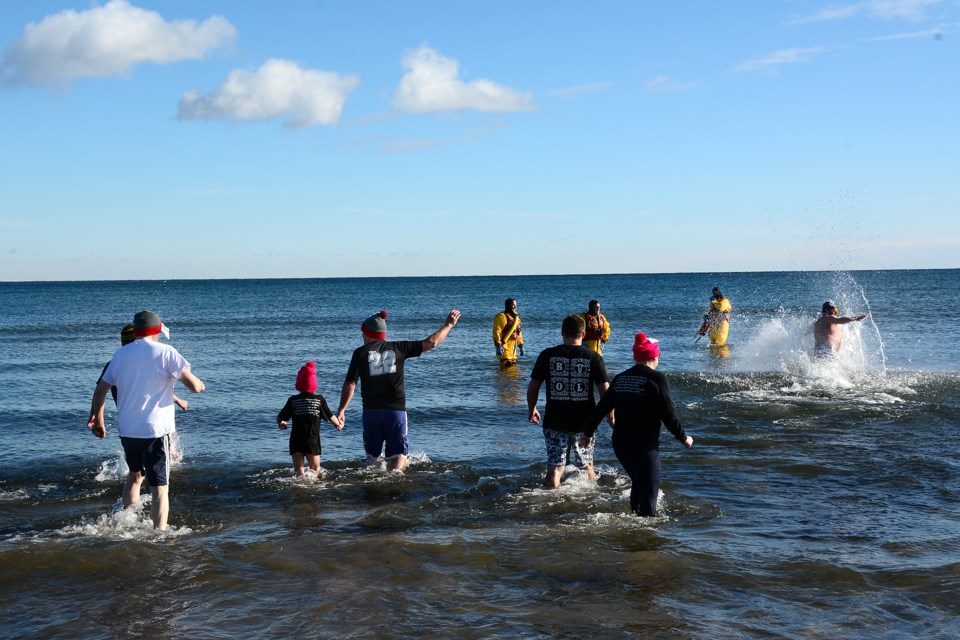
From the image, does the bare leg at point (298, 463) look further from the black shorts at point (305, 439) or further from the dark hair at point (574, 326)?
the dark hair at point (574, 326)

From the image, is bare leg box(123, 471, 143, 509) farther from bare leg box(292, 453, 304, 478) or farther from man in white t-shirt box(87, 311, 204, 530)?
bare leg box(292, 453, 304, 478)

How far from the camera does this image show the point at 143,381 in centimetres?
671

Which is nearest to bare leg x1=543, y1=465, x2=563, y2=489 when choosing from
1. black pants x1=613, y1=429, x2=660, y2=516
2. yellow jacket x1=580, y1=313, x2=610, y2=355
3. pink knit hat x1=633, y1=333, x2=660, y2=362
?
black pants x1=613, y1=429, x2=660, y2=516

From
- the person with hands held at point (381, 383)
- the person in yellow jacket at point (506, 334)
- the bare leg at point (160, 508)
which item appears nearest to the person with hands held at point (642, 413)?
the person with hands held at point (381, 383)

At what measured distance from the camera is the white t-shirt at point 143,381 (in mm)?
6680

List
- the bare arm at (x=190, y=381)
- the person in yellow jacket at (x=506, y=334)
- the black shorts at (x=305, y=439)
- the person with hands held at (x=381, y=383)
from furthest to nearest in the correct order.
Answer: the person in yellow jacket at (x=506, y=334)
the black shorts at (x=305, y=439)
the person with hands held at (x=381, y=383)
the bare arm at (x=190, y=381)

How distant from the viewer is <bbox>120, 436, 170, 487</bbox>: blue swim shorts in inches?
268

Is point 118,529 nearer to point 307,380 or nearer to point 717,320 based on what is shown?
point 307,380

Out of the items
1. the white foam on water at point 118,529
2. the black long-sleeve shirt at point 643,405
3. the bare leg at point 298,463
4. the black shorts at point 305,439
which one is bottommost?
the white foam on water at point 118,529

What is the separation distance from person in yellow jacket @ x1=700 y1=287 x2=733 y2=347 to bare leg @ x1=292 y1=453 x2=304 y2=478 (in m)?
16.6

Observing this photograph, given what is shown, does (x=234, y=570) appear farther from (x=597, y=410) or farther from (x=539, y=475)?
(x=539, y=475)

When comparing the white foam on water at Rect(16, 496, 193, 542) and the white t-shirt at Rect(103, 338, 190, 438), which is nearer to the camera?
the white t-shirt at Rect(103, 338, 190, 438)

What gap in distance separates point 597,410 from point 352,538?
2.30m

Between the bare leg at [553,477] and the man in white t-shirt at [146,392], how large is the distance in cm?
333
